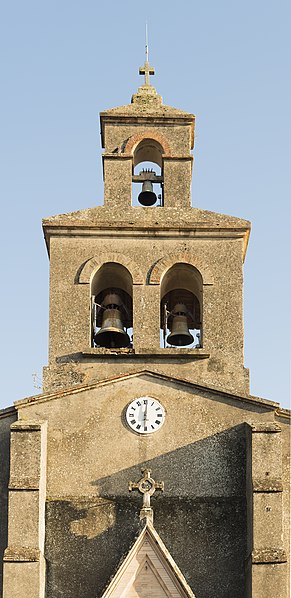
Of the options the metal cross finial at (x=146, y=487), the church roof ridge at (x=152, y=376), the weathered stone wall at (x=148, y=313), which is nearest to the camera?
the metal cross finial at (x=146, y=487)

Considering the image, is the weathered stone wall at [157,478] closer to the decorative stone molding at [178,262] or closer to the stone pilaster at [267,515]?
the stone pilaster at [267,515]

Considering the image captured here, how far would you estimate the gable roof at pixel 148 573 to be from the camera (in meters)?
25.8

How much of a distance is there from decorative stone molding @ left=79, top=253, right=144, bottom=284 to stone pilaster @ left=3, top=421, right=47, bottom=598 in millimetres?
Answer: 3702

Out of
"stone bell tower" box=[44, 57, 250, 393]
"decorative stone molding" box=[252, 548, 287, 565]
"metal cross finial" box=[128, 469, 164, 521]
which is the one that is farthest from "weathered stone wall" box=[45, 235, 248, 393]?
"decorative stone molding" box=[252, 548, 287, 565]

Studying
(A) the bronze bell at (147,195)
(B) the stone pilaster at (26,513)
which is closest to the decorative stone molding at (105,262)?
(A) the bronze bell at (147,195)

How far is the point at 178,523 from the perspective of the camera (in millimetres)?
27031

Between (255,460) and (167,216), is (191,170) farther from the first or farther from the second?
(255,460)

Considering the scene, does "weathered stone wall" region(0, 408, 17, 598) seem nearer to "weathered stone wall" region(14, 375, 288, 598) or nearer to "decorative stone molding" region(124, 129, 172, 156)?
"weathered stone wall" region(14, 375, 288, 598)

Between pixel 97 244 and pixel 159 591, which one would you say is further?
pixel 97 244

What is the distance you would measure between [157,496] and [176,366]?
2.94 m

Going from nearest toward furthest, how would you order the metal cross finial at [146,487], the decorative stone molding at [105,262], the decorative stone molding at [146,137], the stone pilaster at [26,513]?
the stone pilaster at [26,513], the metal cross finial at [146,487], the decorative stone molding at [105,262], the decorative stone molding at [146,137]

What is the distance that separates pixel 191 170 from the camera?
1237 inches

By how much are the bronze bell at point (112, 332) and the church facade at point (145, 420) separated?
3 centimetres

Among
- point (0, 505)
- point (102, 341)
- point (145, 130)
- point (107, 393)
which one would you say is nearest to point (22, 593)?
point (0, 505)
